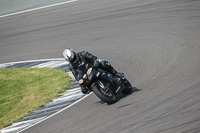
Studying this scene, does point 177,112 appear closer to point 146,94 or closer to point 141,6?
point 146,94

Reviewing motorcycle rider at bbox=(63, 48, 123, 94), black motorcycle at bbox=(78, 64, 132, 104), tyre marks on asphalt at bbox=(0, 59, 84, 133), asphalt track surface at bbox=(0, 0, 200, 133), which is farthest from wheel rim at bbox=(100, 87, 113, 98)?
tyre marks on asphalt at bbox=(0, 59, 84, 133)

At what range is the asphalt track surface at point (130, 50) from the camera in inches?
317

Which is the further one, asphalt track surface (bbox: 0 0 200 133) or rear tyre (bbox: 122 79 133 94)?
rear tyre (bbox: 122 79 133 94)

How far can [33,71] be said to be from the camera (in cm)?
1537

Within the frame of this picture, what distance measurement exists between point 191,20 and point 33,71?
266 inches

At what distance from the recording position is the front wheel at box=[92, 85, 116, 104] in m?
9.20

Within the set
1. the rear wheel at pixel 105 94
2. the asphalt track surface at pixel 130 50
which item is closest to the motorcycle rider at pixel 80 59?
the rear wheel at pixel 105 94

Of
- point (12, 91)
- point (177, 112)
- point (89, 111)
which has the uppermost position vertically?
point (177, 112)

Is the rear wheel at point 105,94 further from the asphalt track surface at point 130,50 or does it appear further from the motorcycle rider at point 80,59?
the motorcycle rider at point 80,59

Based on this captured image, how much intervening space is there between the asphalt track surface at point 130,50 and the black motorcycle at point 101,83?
0.89 feet

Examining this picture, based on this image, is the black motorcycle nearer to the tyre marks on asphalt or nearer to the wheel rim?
the wheel rim

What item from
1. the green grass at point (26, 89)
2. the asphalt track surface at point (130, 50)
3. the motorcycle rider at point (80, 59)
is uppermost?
the motorcycle rider at point (80, 59)

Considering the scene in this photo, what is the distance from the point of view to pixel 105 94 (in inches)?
368

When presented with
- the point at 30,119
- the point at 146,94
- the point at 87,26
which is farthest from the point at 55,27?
the point at 146,94
